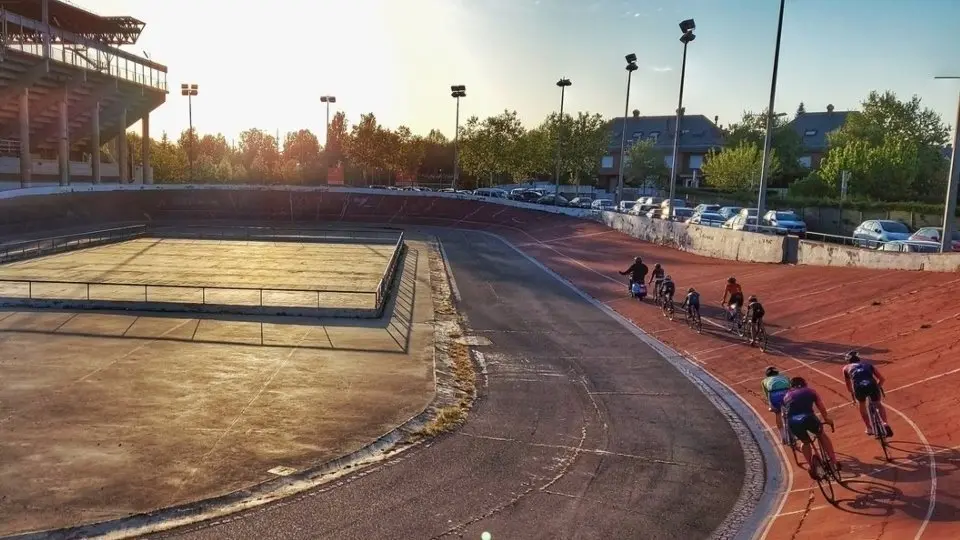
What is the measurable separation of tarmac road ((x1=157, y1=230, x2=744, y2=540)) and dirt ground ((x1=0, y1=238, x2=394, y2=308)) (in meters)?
9.61

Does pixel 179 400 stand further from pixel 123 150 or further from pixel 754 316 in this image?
pixel 123 150

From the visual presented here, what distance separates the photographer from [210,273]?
110ft

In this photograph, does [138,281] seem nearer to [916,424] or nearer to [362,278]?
[362,278]

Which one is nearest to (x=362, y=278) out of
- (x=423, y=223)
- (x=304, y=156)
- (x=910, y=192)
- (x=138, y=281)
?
(x=138, y=281)

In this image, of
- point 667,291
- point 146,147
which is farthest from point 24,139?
point 667,291

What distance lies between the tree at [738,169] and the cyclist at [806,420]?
7031cm

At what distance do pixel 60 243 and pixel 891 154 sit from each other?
242 feet

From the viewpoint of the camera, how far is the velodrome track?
9.33m

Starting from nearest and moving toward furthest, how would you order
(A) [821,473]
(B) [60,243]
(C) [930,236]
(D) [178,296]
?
(A) [821,473] → (D) [178,296] → (C) [930,236] → (B) [60,243]

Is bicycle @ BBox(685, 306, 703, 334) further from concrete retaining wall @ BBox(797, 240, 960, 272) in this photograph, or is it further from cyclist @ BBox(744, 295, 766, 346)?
concrete retaining wall @ BBox(797, 240, 960, 272)

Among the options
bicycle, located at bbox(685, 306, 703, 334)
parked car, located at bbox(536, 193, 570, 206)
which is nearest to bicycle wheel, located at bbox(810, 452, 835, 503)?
bicycle, located at bbox(685, 306, 703, 334)

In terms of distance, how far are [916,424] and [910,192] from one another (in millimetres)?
67533

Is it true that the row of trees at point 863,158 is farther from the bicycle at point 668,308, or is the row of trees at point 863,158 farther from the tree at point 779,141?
the bicycle at point 668,308

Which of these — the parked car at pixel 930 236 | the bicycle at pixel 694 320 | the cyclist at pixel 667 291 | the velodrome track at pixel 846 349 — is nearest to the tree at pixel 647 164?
the velodrome track at pixel 846 349
